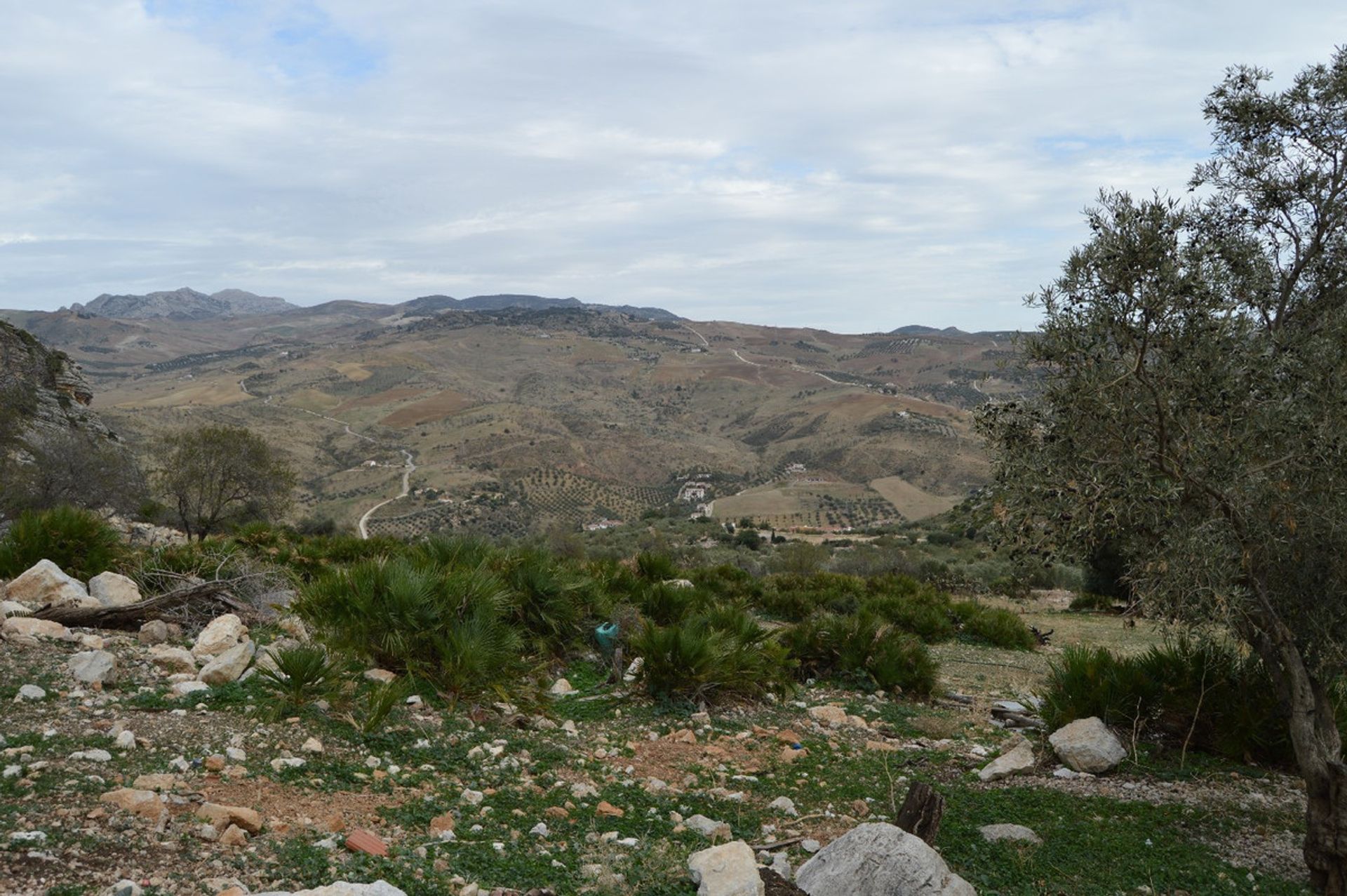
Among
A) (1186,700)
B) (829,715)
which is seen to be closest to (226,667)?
(829,715)

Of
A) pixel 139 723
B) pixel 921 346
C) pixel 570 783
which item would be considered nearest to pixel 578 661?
pixel 570 783

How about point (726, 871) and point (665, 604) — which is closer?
point (726, 871)

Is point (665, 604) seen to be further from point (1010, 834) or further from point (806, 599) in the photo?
point (1010, 834)

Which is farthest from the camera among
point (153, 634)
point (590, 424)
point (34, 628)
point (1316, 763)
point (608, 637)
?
point (590, 424)

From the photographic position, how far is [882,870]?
4.59m

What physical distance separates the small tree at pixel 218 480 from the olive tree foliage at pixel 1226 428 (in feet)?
96.3

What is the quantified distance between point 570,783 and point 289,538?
1133 cm

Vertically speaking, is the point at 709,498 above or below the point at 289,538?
below

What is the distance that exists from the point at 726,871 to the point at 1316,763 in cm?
414

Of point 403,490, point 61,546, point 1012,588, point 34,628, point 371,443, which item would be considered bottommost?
point 403,490

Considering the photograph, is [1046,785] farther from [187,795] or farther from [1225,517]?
[187,795]

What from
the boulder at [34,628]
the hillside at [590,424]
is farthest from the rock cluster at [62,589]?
the hillside at [590,424]

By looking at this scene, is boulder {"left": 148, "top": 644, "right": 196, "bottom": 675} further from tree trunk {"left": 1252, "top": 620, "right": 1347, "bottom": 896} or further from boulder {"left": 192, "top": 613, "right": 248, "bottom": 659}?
tree trunk {"left": 1252, "top": 620, "right": 1347, "bottom": 896}

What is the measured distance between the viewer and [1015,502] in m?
5.88
